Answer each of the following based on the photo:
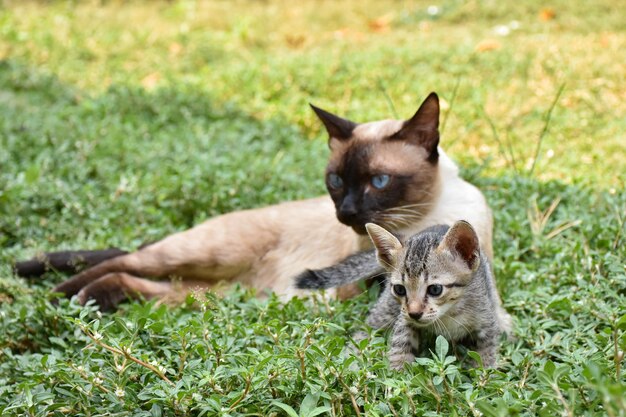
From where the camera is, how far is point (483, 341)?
3.10m

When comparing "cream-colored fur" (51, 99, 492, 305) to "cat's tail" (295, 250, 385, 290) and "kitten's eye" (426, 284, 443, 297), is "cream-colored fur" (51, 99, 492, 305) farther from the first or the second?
"kitten's eye" (426, 284, 443, 297)

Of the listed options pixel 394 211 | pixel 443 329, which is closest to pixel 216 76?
pixel 394 211

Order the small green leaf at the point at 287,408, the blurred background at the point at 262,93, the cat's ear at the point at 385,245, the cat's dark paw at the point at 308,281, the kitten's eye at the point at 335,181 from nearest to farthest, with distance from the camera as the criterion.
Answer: the small green leaf at the point at 287,408 < the cat's ear at the point at 385,245 < the cat's dark paw at the point at 308,281 < the kitten's eye at the point at 335,181 < the blurred background at the point at 262,93

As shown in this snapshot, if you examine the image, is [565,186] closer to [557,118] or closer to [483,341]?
[557,118]

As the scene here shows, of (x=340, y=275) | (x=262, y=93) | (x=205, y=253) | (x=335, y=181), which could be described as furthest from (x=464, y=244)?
(x=262, y=93)

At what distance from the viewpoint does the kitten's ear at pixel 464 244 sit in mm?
2910

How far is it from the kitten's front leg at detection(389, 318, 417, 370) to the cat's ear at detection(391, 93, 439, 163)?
48.5 inches

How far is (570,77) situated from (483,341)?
472cm

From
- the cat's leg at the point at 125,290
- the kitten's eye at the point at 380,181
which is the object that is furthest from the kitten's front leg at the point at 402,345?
the cat's leg at the point at 125,290

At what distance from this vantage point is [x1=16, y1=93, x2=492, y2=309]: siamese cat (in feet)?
12.9

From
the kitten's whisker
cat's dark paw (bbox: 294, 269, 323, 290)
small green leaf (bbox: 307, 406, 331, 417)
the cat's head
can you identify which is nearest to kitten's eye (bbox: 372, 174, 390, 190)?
the cat's head

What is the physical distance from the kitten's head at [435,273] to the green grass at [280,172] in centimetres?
24

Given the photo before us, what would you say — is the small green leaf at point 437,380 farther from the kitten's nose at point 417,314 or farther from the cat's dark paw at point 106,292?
the cat's dark paw at point 106,292

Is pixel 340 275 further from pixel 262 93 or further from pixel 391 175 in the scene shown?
pixel 262 93
